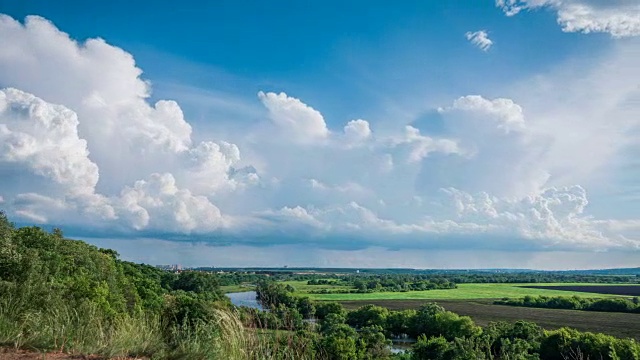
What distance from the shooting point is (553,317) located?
108m

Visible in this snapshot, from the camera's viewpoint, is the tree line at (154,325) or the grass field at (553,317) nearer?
the tree line at (154,325)

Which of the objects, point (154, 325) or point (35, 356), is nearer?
point (35, 356)

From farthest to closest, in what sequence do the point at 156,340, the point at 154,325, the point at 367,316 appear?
1. the point at 367,316
2. the point at 154,325
3. the point at 156,340

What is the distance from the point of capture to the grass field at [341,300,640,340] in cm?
8975

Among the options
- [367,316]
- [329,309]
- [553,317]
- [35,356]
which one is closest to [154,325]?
[35,356]

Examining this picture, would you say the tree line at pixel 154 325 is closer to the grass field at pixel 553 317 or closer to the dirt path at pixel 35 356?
the dirt path at pixel 35 356

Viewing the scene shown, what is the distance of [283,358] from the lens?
774 centimetres

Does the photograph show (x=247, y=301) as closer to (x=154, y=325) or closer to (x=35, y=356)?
(x=154, y=325)

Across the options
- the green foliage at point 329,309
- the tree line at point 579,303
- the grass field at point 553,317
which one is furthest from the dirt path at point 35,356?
the tree line at point 579,303

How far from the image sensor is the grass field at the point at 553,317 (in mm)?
89750

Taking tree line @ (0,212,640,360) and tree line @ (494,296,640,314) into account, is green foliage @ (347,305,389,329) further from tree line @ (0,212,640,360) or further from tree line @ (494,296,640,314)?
tree line @ (494,296,640,314)

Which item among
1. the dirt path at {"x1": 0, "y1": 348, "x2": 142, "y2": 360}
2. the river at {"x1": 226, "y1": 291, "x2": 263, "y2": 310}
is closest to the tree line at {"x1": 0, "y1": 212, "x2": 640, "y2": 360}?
the dirt path at {"x1": 0, "y1": 348, "x2": 142, "y2": 360}

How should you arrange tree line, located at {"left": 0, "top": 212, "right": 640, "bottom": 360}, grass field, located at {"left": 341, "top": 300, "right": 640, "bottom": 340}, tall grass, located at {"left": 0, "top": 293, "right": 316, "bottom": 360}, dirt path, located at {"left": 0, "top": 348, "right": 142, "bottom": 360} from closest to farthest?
dirt path, located at {"left": 0, "top": 348, "right": 142, "bottom": 360}, tall grass, located at {"left": 0, "top": 293, "right": 316, "bottom": 360}, tree line, located at {"left": 0, "top": 212, "right": 640, "bottom": 360}, grass field, located at {"left": 341, "top": 300, "right": 640, "bottom": 340}

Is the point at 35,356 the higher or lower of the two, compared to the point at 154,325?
lower
